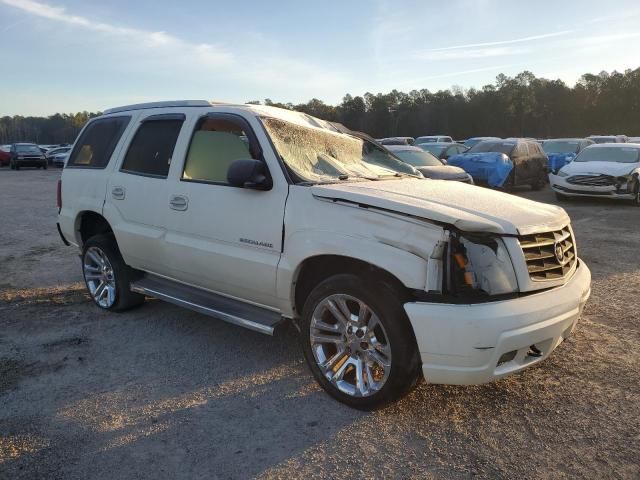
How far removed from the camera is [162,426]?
3.23 meters

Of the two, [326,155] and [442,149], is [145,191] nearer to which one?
[326,155]

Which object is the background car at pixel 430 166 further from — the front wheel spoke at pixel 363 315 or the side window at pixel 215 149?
the front wheel spoke at pixel 363 315

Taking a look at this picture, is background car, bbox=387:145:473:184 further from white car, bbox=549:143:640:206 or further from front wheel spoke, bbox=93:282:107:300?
front wheel spoke, bbox=93:282:107:300

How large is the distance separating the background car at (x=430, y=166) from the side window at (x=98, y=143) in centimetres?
749

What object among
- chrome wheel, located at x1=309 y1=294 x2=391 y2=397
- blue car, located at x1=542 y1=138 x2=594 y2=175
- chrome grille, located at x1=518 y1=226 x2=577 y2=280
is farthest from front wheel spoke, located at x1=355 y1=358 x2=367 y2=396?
blue car, located at x1=542 y1=138 x2=594 y2=175

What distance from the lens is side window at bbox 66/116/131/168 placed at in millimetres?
5188

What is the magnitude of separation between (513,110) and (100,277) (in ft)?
261

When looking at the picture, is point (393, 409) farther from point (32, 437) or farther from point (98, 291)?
point (98, 291)

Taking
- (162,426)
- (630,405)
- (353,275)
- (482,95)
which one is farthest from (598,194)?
(482,95)

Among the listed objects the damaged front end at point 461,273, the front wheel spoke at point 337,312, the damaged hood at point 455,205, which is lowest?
the front wheel spoke at point 337,312

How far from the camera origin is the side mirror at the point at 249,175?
11.8 ft

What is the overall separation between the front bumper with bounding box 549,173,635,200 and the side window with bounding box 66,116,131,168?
1198cm

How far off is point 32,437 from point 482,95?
285 ft

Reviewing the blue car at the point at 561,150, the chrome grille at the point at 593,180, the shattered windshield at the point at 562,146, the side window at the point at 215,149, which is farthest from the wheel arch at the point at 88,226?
the shattered windshield at the point at 562,146
